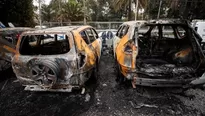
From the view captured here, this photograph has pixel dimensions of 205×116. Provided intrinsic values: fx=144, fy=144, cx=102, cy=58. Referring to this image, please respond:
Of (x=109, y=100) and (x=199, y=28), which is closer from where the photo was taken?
(x=109, y=100)

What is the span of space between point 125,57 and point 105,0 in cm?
2416

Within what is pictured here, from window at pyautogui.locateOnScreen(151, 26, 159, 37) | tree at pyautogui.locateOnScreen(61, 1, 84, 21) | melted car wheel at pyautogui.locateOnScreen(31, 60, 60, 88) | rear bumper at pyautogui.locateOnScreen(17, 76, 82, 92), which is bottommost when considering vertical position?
rear bumper at pyautogui.locateOnScreen(17, 76, 82, 92)

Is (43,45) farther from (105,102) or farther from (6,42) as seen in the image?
(105,102)

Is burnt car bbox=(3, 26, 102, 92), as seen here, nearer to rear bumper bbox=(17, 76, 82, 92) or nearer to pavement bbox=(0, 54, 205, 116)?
rear bumper bbox=(17, 76, 82, 92)

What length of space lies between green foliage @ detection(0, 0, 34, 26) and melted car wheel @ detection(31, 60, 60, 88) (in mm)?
9949

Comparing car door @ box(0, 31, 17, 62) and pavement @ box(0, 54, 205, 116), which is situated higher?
car door @ box(0, 31, 17, 62)

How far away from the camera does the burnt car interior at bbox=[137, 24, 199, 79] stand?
3.19 m

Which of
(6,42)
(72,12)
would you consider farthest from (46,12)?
(6,42)

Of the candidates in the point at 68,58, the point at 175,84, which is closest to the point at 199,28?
the point at 175,84

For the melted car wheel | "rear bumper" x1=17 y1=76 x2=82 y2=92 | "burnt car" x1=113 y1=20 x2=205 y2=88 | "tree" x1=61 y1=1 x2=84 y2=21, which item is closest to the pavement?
"rear bumper" x1=17 y1=76 x2=82 y2=92

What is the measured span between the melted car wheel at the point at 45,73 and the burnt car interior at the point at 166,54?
5.85 feet

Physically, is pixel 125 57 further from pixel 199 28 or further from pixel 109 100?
pixel 199 28

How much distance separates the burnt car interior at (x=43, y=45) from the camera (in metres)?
3.52

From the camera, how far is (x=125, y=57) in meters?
3.16
